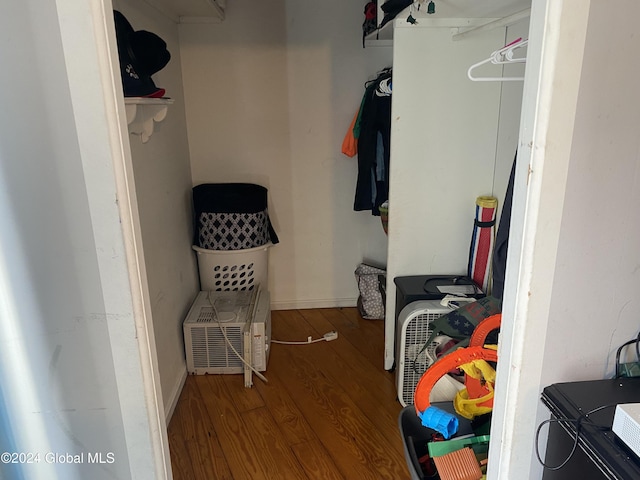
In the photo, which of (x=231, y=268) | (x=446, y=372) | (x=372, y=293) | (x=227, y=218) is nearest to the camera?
(x=446, y=372)

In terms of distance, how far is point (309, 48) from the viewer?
9.02 feet

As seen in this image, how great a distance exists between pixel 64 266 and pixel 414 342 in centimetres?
150

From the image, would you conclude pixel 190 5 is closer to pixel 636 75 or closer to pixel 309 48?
pixel 309 48

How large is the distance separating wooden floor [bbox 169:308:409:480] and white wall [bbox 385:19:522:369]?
1.68ft

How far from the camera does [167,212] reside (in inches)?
88.4

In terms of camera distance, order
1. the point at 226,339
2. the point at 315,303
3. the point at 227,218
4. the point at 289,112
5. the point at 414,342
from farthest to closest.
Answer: the point at 315,303
the point at 289,112
the point at 227,218
the point at 226,339
the point at 414,342

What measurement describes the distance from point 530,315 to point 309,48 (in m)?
2.26

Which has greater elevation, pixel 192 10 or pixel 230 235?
pixel 192 10

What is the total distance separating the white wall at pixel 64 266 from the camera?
0.84m

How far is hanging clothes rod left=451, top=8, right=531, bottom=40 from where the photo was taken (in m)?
1.60

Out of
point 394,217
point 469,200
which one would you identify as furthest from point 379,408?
point 469,200

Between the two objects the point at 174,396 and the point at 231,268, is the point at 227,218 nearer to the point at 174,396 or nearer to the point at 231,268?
the point at 231,268

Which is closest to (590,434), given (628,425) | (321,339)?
(628,425)

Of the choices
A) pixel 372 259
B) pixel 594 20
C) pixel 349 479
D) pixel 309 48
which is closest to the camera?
pixel 594 20
